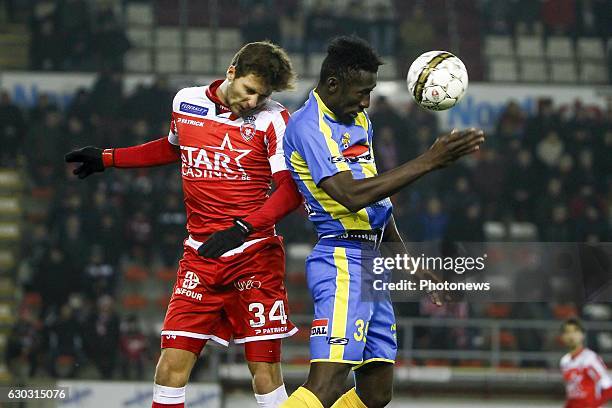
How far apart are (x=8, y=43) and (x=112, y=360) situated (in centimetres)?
589

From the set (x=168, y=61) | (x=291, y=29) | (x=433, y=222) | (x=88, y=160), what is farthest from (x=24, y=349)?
(x=88, y=160)

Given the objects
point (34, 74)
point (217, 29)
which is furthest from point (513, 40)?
point (34, 74)

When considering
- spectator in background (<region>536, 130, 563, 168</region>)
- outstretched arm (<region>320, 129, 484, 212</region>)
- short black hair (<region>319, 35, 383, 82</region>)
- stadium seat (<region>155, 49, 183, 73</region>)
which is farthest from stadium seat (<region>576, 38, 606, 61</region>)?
outstretched arm (<region>320, 129, 484, 212</region>)

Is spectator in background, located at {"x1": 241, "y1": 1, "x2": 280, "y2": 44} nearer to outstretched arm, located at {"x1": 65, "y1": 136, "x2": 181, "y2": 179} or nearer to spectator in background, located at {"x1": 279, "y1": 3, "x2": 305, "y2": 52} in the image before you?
spectator in background, located at {"x1": 279, "y1": 3, "x2": 305, "y2": 52}

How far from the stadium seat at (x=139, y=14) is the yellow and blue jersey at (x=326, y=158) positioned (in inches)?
441

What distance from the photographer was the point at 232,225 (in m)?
5.05

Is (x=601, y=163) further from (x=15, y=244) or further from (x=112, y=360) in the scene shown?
(x=15, y=244)

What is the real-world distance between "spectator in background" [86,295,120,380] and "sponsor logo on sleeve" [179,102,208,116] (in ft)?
21.3

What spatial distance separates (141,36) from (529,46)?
585 cm

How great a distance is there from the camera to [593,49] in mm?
15586

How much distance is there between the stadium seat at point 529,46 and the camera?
15727 millimetres

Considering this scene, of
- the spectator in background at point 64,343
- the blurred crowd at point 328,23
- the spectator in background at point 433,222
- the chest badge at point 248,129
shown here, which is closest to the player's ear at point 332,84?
the chest badge at point 248,129

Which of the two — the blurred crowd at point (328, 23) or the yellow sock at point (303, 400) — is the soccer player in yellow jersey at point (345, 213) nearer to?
Result: the yellow sock at point (303, 400)

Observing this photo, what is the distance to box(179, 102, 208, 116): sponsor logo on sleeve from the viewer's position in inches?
206
